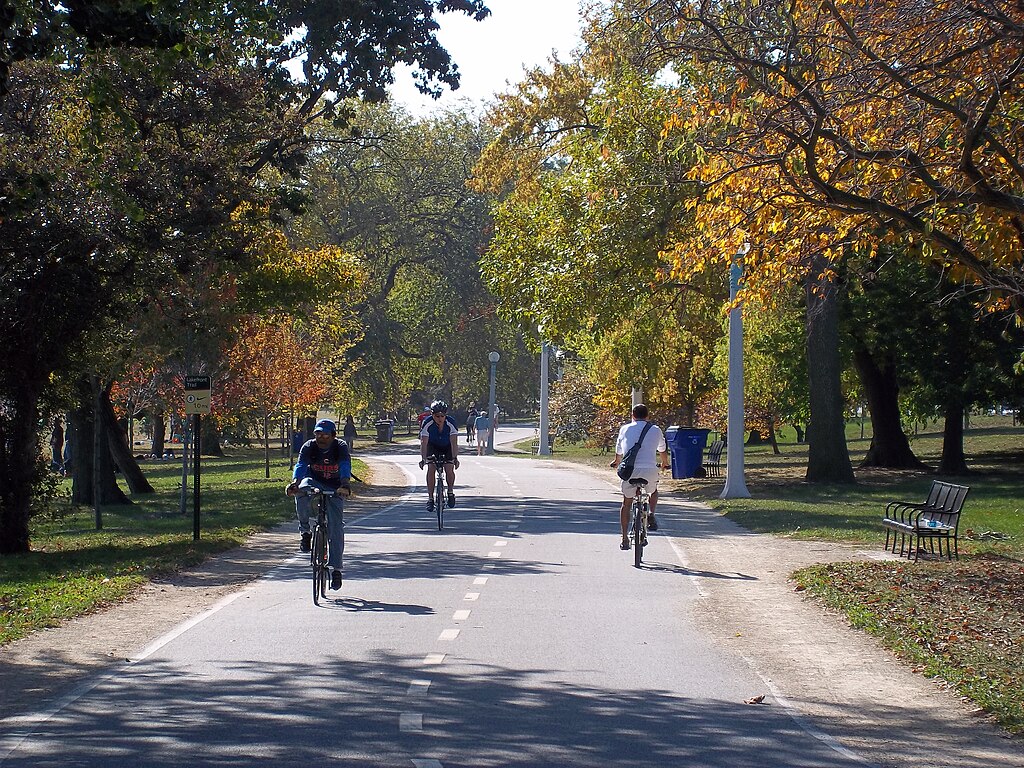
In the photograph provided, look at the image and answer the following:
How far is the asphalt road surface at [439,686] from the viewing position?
7328mm

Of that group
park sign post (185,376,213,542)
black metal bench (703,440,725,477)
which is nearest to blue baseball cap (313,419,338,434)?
park sign post (185,376,213,542)

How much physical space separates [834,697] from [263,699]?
4.03 meters

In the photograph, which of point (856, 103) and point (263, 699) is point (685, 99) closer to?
point (856, 103)

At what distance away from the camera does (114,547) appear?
19094 mm

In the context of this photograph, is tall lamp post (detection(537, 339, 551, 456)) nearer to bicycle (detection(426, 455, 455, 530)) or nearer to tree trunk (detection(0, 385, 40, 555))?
bicycle (detection(426, 455, 455, 530))

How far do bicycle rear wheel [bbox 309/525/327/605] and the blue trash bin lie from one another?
24.4 meters

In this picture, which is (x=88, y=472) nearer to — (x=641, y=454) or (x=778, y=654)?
(x=641, y=454)

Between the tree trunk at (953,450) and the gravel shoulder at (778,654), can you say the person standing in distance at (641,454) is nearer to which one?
the gravel shoulder at (778,654)

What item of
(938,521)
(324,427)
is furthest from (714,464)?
(324,427)

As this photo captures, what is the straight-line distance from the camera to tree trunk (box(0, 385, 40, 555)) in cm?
1872

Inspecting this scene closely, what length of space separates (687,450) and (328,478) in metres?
24.7

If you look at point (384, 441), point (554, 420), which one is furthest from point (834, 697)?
point (384, 441)

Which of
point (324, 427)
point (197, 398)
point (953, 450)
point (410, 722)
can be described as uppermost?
point (197, 398)

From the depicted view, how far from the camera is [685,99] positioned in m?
16.5
